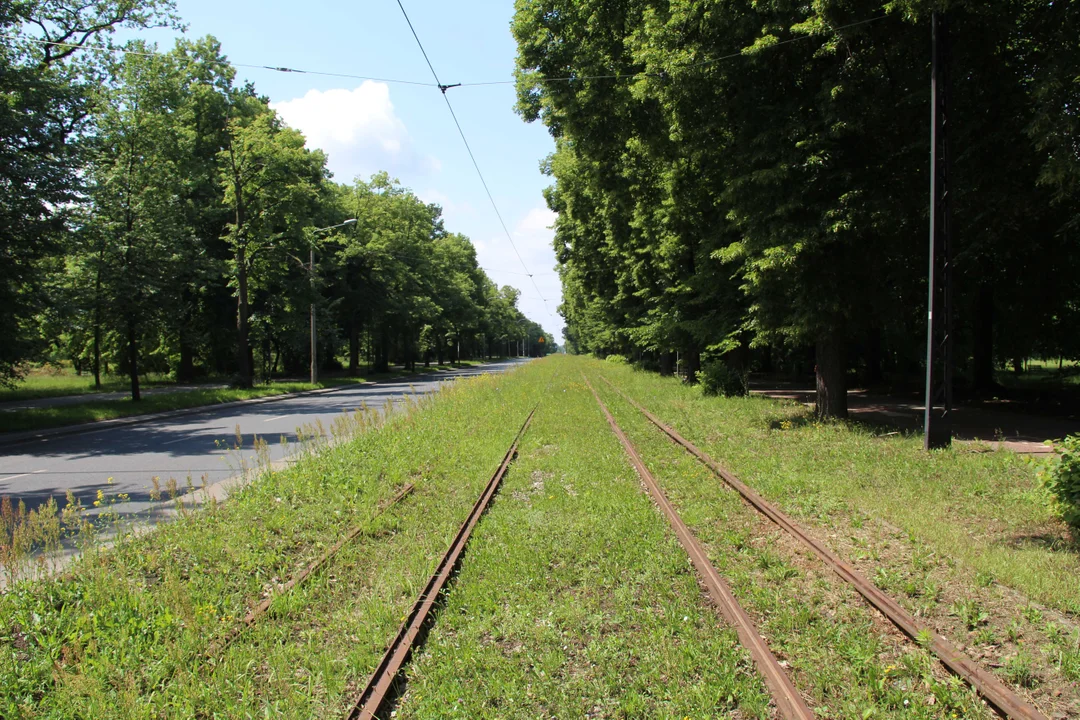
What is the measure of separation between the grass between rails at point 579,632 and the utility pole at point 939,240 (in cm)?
583

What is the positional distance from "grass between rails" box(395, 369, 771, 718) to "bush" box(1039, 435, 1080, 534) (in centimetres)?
366

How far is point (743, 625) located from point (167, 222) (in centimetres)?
2516

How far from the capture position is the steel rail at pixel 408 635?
3652 mm

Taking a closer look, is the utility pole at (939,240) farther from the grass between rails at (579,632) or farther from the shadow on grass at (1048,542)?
the grass between rails at (579,632)

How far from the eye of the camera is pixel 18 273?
16.8 metres

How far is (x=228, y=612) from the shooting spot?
4.95m

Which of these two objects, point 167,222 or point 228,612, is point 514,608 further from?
point 167,222

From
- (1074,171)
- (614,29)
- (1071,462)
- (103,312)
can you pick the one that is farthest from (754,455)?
(103,312)

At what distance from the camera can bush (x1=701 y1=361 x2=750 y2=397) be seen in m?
21.3

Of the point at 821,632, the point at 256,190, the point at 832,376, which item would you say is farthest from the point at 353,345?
the point at 821,632

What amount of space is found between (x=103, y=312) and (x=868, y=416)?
23.8m

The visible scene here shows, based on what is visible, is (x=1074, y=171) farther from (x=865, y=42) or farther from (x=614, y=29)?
(x=614, y=29)

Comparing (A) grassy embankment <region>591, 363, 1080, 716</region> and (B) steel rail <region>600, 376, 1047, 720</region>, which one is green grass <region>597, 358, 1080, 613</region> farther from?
(B) steel rail <region>600, 376, 1047, 720</region>

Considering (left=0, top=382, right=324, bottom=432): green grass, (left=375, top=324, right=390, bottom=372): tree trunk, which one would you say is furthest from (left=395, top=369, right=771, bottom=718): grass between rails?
(left=375, top=324, right=390, bottom=372): tree trunk
